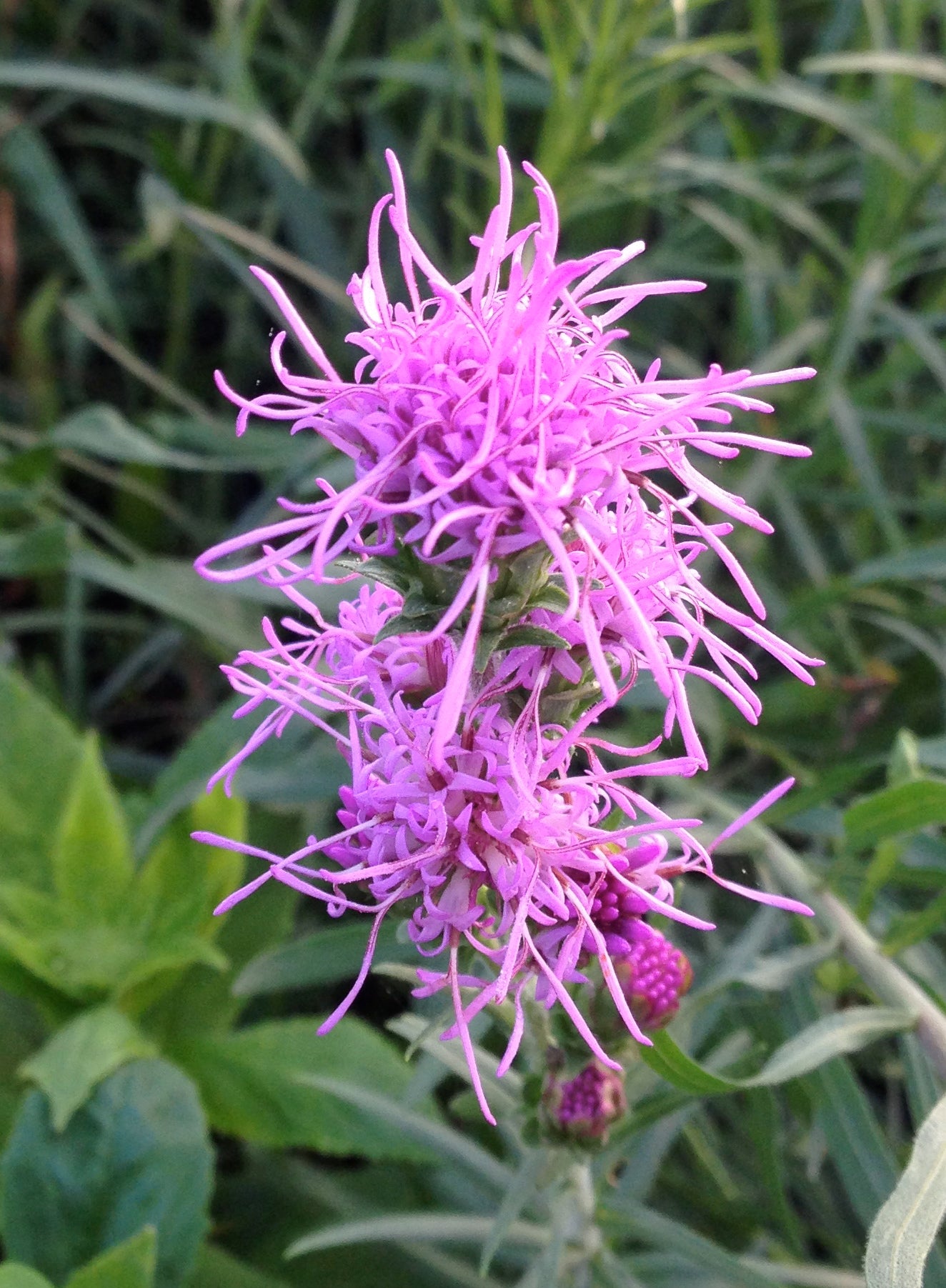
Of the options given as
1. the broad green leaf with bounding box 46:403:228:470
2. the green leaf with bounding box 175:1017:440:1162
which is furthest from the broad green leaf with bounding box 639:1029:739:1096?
the broad green leaf with bounding box 46:403:228:470

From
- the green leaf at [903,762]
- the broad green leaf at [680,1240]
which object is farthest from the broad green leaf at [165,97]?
the broad green leaf at [680,1240]

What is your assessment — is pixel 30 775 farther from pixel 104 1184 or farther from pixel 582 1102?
pixel 582 1102

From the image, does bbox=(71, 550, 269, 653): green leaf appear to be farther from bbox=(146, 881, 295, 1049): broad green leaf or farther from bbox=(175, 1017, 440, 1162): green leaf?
bbox=(175, 1017, 440, 1162): green leaf

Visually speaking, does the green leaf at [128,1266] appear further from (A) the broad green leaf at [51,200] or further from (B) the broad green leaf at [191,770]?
(A) the broad green leaf at [51,200]

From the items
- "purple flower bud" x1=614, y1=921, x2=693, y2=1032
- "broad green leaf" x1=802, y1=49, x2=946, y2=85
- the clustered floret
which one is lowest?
"purple flower bud" x1=614, y1=921, x2=693, y2=1032

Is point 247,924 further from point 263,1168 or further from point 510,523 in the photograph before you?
point 510,523

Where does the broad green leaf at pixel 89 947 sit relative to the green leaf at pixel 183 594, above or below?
below

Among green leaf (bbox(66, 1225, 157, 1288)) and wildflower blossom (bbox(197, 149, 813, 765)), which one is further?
green leaf (bbox(66, 1225, 157, 1288))
